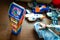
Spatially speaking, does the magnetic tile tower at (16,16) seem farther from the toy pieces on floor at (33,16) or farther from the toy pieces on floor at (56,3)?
the toy pieces on floor at (56,3)

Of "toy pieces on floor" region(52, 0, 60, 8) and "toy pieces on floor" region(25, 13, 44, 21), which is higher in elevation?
"toy pieces on floor" region(52, 0, 60, 8)

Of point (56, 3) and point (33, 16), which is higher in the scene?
point (56, 3)

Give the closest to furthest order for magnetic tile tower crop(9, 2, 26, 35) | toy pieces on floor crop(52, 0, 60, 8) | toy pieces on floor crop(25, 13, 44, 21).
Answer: magnetic tile tower crop(9, 2, 26, 35)
toy pieces on floor crop(25, 13, 44, 21)
toy pieces on floor crop(52, 0, 60, 8)

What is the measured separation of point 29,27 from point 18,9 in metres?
0.29

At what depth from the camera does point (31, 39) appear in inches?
60.2

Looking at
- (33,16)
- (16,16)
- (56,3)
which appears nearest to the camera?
(16,16)

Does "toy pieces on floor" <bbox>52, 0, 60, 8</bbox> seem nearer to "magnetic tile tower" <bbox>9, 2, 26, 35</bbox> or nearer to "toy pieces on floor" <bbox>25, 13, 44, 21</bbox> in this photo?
"toy pieces on floor" <bbox>25, 13, 44, 21</bbox>

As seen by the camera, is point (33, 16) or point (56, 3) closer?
point (33, 16)

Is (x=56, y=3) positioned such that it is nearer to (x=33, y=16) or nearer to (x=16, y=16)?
(x=33, y=16)

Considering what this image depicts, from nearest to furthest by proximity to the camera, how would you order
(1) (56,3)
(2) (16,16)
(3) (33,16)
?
(2) (16,16), (3) (33,16), (1) (56,3)

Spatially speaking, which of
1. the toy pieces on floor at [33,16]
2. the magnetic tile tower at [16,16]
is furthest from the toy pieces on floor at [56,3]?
the magnetic tile tower at [16,16]

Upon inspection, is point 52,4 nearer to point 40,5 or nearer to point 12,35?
point 40,5

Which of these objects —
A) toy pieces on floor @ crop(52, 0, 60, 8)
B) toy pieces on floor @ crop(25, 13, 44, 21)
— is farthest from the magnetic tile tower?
toy pieces on floor @ crop(52, 0, 60, 8)

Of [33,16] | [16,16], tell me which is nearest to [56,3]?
[33,16]
